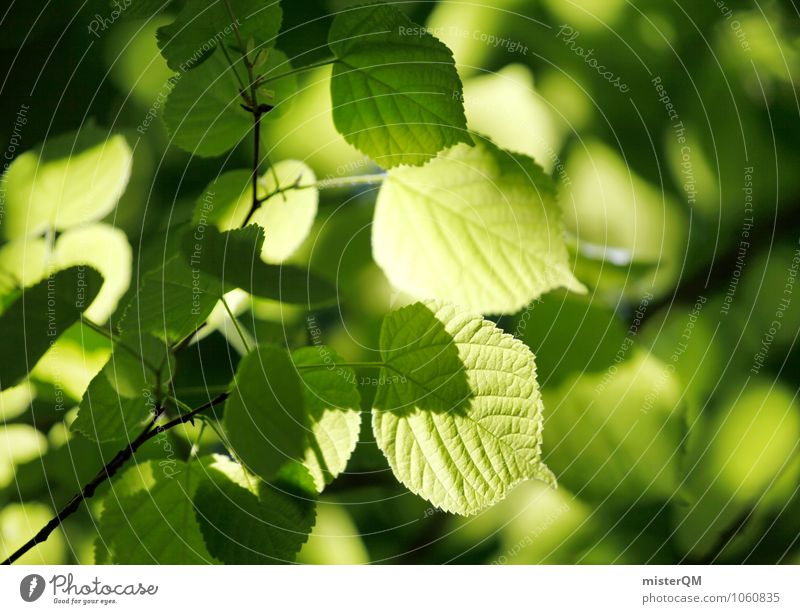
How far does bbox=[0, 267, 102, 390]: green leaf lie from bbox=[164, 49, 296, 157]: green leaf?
9 centimetres

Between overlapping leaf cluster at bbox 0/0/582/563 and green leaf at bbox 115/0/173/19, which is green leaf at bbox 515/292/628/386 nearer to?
overlapping leaf cluster at bbox 0/0/582/563

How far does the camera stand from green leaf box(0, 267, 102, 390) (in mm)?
329

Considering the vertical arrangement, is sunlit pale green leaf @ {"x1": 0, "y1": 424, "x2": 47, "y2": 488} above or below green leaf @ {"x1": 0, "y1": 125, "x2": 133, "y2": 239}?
below

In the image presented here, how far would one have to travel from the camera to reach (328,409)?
315 millimetres

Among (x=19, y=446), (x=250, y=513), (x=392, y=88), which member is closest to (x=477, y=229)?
(x=392, y=88)

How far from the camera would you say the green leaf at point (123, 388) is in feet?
0.99

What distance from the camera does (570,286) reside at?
36 cm

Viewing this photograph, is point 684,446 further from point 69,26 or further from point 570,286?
point 69,26

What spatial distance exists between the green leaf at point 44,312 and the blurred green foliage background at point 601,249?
0.06m

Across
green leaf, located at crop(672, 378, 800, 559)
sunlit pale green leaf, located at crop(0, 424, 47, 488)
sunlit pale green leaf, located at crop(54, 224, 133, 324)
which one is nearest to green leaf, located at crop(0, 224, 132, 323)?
sunlit pale green leaf, located at crop(54, 224, 133, 324)

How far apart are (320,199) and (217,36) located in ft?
0.37

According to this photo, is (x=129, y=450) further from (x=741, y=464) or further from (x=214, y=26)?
(x=741, y=464)

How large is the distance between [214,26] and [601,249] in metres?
0.26
